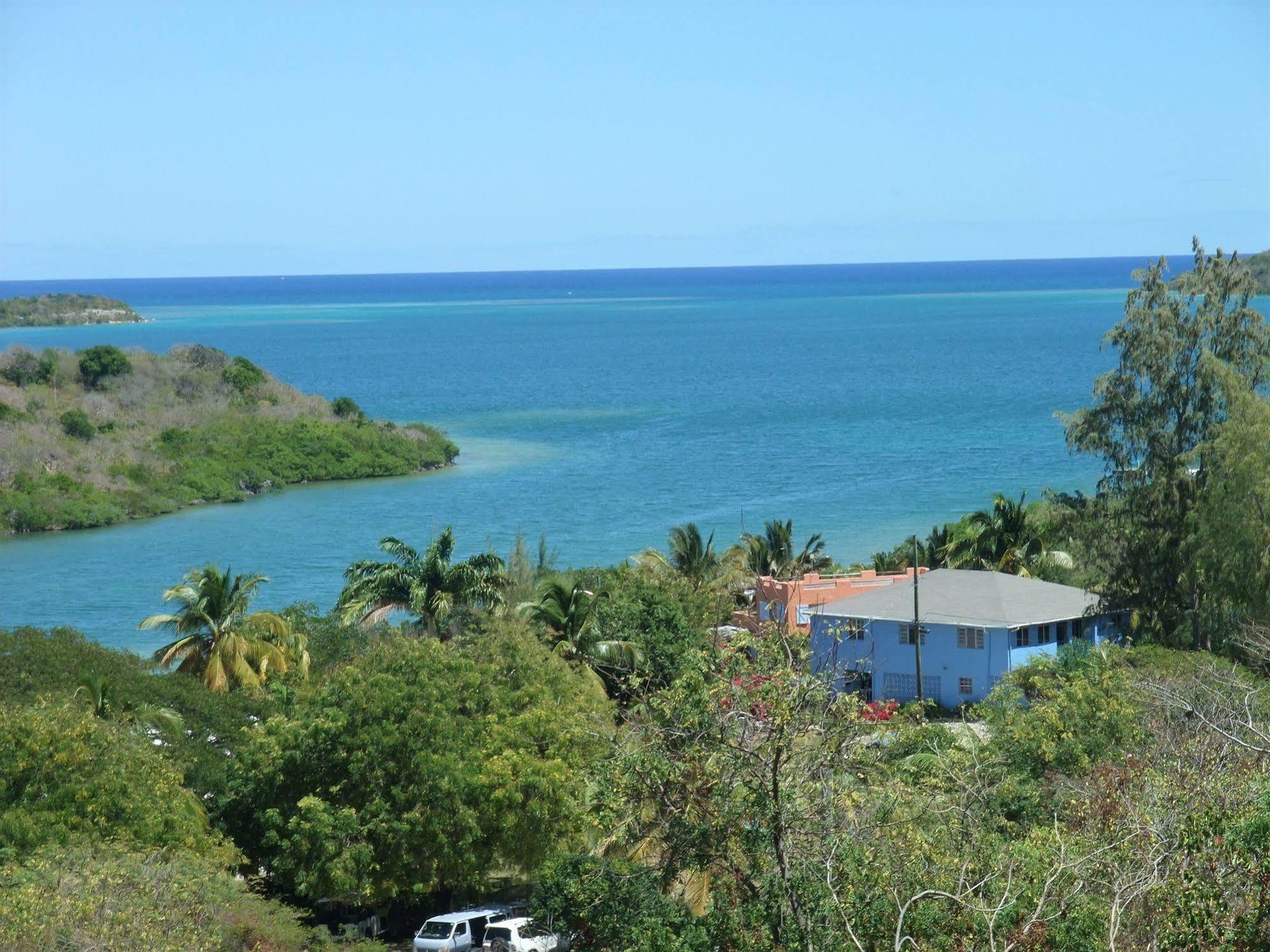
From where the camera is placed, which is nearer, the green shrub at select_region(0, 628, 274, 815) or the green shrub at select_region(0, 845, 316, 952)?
the green shrub at select_region(0, 845, 316, 952)

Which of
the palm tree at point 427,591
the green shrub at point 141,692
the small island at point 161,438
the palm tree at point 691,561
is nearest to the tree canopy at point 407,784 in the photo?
the green shrub at point 141,692

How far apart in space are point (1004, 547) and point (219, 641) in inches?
1021

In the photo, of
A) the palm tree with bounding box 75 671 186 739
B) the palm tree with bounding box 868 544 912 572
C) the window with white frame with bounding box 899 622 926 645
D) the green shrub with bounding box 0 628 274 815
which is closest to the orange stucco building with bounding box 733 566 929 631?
the window with white frame with bounding box 899 622 926 645

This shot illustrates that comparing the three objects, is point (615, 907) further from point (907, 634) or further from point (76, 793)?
point (907, 634)

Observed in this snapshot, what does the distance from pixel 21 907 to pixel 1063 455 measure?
8375 centimetres

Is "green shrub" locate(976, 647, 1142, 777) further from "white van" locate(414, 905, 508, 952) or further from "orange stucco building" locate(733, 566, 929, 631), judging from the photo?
"orange stucco building" locate(733, 566, 929, 631)

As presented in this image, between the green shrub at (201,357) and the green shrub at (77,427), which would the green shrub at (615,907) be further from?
Answer: the green shrub at (201,357)

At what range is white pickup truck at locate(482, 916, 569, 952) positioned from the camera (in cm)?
1953

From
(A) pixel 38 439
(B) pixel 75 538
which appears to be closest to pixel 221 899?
(B) pixel 75 538

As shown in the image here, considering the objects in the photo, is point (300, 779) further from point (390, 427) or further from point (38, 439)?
point (390, 427)

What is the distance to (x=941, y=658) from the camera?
3672cm

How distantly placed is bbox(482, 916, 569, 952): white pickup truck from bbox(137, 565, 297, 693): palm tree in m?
12.2

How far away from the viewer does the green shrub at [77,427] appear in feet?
271

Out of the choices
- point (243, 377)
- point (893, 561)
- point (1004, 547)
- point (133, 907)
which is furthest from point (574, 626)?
point (243, 377)
